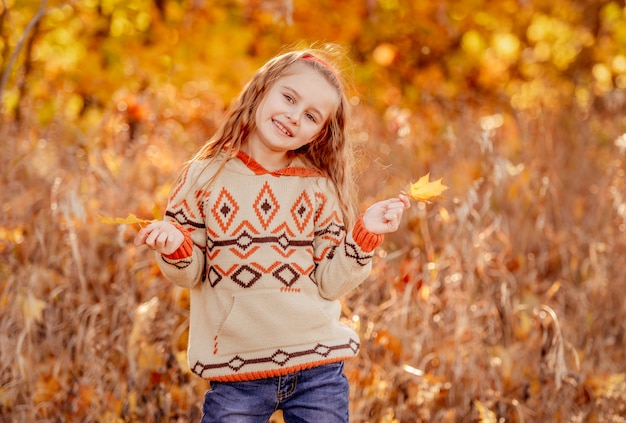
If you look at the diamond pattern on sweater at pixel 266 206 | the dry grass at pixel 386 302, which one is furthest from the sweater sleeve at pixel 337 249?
the dry grass at pixel 386 302

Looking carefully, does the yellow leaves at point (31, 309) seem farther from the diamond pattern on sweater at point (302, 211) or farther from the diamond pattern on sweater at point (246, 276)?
the diamond pattern on sweater at point (302, 211)

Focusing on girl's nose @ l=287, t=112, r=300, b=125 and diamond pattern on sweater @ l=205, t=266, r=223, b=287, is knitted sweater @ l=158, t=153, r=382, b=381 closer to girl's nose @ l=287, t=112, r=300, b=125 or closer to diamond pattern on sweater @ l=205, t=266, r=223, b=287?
diamond pattern on sweater @ l=205, t=266, r=223, b=287

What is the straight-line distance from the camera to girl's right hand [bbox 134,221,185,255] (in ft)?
5.66

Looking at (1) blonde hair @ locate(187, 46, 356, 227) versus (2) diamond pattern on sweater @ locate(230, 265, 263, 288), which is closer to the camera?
(2) diamond pattern on sweater @ locate(230, 265, 263, 288)

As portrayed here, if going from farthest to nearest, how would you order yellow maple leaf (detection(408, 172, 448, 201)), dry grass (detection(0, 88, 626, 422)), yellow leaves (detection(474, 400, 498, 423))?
dry grass (detection(0, 88, 626, 422)) < yellow leaves (detection(474, 400, 498, 423)) < yellow maple leaf (detection(408, 172, 448, 201))

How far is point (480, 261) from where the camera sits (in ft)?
9.80

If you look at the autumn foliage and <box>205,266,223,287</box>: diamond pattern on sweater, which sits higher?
<box>205,266,223,287</box>: diamond pattern on sweater

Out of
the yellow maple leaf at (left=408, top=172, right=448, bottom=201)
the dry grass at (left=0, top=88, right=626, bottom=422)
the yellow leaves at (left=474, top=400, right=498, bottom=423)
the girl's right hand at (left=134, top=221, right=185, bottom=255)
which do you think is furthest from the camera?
the dry grass at (left=0, top=88, right=626, bottom=422)

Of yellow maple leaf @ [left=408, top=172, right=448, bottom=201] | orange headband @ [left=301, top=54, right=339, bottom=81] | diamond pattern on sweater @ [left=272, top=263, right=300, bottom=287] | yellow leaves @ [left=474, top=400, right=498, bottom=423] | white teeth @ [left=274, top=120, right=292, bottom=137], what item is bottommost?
yellow leaves @ [left=474, top=400, right=498, bottom=423]

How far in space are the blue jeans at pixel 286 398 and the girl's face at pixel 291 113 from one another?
0.57m

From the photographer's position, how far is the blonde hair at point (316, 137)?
202cm

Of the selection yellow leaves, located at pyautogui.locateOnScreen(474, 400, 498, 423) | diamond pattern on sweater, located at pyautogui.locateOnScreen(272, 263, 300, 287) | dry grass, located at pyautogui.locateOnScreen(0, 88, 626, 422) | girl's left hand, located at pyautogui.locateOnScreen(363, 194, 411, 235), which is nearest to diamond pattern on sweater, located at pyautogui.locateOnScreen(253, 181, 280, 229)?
diamond pattern on sweater, located at pyautogui.locateOnScreen(272, 263, 300, 287)

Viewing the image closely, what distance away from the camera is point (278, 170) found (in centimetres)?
200

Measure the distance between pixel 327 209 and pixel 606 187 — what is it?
231 cm
